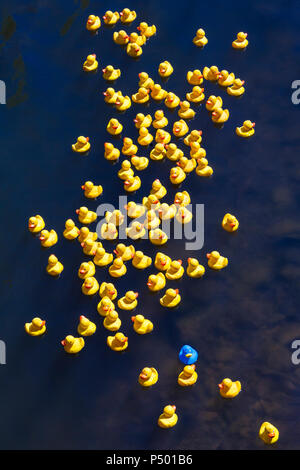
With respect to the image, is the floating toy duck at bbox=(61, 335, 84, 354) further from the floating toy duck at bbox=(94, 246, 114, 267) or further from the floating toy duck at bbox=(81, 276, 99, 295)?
the floating toy duck at bbox=(94, 246, 114, 267)

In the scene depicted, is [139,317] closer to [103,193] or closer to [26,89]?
[103,193]

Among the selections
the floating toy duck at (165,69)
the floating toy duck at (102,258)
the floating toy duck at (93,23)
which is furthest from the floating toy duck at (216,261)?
the floating toy duck at (93,23)

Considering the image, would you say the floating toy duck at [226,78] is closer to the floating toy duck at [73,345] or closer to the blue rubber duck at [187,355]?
the blue rubber duck at [187,355]

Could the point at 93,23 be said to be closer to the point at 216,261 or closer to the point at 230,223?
the point at 230,223

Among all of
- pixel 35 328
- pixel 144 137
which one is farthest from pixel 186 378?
pixel 144 137

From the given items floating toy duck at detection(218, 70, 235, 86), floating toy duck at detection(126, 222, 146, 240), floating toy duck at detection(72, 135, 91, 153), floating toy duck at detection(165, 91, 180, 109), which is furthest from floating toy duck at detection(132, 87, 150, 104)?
floating toy duck at detection(126, 222, 146, 240)

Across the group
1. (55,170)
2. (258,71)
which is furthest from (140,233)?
(258,71)
